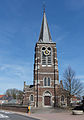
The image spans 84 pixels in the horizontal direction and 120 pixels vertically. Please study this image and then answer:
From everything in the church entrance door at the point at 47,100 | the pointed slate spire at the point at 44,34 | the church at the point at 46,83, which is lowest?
the church entrance door at the point at 47,100

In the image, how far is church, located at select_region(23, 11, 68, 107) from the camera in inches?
1571

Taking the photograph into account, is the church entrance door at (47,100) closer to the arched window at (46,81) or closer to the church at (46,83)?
the church at (46,83)

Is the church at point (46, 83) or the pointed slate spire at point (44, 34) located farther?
the pointed slate spire at point (44, 34)

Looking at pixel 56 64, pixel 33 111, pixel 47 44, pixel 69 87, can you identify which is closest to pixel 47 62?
pixel 56 64

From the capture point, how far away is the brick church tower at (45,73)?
4021 centimetres

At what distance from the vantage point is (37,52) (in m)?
43.3

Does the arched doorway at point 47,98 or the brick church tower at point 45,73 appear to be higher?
the brick church tower at point 45,73

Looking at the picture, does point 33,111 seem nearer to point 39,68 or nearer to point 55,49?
point 39,68

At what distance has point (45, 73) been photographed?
41.8 meters

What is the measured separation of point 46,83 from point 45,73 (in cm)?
261

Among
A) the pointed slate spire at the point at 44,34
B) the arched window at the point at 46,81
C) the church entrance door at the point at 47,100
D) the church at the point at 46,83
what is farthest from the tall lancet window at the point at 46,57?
the church entrance door at the point at 47,100

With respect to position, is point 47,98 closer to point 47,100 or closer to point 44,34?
point 47,100

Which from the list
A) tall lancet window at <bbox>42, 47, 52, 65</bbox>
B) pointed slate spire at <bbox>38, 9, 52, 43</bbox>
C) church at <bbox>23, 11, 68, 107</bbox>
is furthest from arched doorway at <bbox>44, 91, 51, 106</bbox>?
pointed slate spire at <bbox>38, 9, 52, 43</bbox>

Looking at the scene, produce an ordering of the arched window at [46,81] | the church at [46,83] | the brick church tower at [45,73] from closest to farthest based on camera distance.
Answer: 1. the church at [46,83]
2. the brick church tower at [45,73]
3. the arched window at [46,81]
